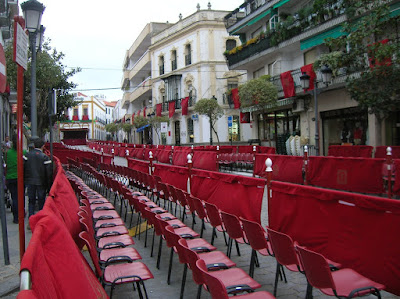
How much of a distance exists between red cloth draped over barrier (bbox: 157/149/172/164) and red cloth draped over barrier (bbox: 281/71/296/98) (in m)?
8.06

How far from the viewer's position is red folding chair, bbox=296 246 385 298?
3.20 m

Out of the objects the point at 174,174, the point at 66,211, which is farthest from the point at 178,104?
the point at 66,211

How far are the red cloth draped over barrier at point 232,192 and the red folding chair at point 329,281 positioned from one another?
2218 millimetres

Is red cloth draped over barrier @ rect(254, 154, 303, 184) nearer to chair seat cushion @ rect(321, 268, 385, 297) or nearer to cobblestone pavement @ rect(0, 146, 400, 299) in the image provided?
cobblestone pavement @ rect(0, 146, 400, 299)

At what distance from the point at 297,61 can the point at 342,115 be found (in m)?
5.20

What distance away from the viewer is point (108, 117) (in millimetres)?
117000

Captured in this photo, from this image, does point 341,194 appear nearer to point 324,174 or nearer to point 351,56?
point 324,174

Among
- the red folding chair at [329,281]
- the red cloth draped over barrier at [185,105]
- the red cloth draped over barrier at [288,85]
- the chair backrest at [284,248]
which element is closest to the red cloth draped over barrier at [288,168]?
the chair backrest at [284,248]

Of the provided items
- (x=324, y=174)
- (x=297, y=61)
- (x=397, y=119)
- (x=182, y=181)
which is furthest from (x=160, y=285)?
(x=297, y=61)

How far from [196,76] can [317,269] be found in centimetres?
3627

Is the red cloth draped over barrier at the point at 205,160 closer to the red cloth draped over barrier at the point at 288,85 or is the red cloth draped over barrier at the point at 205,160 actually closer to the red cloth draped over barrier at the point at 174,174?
the red cloth draped over barrier at the point at 174,174

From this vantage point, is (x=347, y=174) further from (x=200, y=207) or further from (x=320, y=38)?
(x=320, y=38)

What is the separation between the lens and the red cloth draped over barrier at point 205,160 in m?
15.6

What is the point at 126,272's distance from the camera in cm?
390
